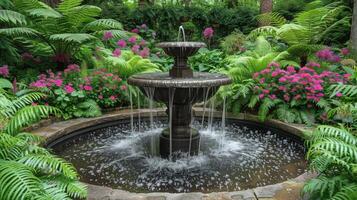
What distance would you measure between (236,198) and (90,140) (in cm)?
291

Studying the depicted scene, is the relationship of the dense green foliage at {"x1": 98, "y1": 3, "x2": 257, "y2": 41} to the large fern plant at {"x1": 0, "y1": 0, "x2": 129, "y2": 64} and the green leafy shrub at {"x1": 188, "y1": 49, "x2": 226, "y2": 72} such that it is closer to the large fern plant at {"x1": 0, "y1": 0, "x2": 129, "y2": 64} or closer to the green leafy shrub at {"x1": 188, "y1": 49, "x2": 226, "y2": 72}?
the green leafy shrub at {"x1": 188, "y1": 49, "x2": 226, "y2": 72}

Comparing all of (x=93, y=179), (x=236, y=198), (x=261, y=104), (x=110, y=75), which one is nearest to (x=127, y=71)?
(x=110, y=75)

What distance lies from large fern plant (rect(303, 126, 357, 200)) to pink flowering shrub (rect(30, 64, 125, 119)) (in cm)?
385

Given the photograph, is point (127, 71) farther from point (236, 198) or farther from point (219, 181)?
point (236, 198)

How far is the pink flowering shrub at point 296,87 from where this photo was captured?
5.05 m

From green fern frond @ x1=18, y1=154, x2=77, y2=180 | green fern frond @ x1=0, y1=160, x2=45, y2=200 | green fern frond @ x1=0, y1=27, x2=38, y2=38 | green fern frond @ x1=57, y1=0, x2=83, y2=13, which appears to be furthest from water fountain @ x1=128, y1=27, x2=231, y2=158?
green fern frond @ x1=57, y1=0, x2=83, y2=13

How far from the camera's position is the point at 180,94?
12.9ft

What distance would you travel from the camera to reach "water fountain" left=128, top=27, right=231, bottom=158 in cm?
387

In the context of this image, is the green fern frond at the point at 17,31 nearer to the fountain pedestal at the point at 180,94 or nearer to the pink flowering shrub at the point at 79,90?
the pink flowering shrub at the point at 79,90

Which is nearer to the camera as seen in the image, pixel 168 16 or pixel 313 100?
pixel 313 100

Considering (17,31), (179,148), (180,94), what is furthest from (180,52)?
(17,31)

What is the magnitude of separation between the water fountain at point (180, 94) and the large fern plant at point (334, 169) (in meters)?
1.51

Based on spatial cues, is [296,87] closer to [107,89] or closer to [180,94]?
[180,94]

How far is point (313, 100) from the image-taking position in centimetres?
499
